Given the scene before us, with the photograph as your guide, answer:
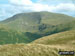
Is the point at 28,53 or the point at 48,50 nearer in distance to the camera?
the point at 28,53

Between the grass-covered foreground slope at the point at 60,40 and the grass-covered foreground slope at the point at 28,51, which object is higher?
the grass-covered foreground slope at the point at 28,51

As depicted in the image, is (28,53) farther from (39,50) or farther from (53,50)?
(53,50)

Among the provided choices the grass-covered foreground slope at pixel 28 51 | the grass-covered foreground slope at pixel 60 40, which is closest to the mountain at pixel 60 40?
the grass-covered foreground slope at pixel 60 40

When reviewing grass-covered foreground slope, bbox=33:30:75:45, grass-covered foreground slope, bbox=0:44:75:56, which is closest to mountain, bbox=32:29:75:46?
grass-covered foreground slope, bbox=33:30:75:45

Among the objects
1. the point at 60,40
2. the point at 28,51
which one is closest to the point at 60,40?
the point at 60,40

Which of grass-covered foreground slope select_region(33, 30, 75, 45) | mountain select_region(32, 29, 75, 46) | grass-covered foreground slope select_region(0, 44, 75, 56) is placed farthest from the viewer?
grass-covered foreground slope select_region(33, 30, 75, 45)

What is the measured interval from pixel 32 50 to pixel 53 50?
16.2 feet

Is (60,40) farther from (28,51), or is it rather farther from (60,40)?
(28,51)

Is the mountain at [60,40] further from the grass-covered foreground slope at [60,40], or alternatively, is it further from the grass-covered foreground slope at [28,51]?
the grass-covered foreground slope at [28,51]

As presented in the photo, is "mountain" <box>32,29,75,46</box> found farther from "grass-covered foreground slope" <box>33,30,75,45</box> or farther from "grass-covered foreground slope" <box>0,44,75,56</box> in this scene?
"grass-covered foreground slope" <box>0,44,75,56</box>

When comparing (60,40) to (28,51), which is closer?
(28,51)

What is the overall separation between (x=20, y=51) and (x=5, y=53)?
332 cm

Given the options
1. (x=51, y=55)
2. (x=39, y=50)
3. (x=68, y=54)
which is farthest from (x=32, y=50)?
(x=68, y=54)

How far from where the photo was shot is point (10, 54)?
33.5 metres
